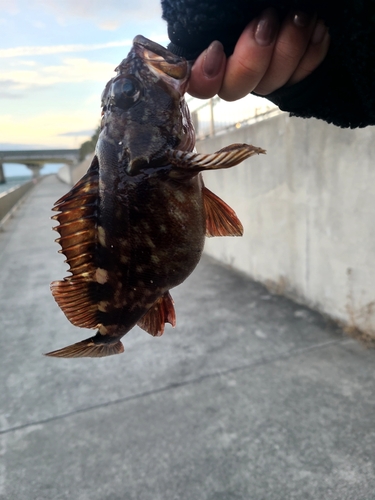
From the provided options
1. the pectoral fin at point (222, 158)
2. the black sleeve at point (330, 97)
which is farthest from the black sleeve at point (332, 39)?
the pectoral fin at point (222, 158)

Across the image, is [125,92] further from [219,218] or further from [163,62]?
[219,218]

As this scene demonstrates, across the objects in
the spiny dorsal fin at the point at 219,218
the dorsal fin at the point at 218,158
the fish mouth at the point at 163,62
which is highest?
the fish mouth at the point at 163,62

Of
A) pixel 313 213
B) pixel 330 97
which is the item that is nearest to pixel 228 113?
pixel 313 213

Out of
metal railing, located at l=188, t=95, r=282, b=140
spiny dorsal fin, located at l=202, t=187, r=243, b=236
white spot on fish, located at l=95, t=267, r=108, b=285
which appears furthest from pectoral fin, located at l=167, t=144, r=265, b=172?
metal railing, located at l=188, t=95, r=282, b=140

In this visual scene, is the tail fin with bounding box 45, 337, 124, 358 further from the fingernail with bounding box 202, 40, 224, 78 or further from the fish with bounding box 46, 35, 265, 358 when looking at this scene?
the fingernail with bounding box 202, 40, 224, 78

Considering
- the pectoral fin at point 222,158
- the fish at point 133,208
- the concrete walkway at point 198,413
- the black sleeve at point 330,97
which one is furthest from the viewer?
the concrete walkway at point 198,413

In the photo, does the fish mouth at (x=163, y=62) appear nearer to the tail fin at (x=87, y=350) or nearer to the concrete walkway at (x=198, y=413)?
the tail fin at (x=87, y=350)

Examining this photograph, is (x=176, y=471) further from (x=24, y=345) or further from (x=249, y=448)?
(x=24, y=345)
